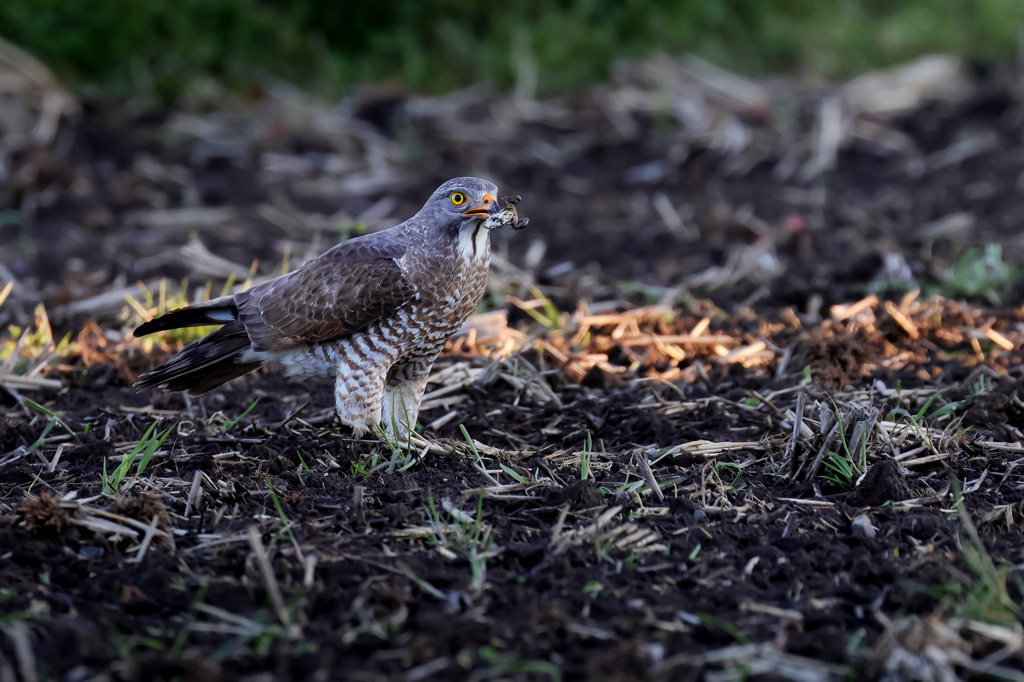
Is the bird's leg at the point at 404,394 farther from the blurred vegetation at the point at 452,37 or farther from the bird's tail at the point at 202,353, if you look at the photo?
the blurred vegetation at the point at 452,37

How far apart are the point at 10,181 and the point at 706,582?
6.26 meters

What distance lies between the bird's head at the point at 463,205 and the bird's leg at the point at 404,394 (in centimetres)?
55

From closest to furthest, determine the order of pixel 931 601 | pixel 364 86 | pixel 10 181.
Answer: pixel 931 601
pixel 10 181
pixel 364 86

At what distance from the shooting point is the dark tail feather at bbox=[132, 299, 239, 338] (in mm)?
3748

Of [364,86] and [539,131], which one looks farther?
[364,86]

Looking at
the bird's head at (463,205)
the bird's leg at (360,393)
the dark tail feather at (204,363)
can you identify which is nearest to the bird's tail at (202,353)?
the dark tail feather at (204,363)

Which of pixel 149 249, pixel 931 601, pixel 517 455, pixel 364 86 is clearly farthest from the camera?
pixel 364 86

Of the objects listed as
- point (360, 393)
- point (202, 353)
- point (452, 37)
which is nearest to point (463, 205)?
point (360, 393)

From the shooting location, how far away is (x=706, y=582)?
2.64 m

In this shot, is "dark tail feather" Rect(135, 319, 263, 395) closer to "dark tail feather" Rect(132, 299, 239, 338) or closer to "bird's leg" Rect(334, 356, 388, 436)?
"dark tail feather" Rect(132, 299, 239, 338)

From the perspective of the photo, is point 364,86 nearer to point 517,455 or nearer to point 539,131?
point 539,131

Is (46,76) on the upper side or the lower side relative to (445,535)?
upper

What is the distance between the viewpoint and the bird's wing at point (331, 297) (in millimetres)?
3549

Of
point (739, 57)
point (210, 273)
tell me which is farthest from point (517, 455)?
point (739, 57)
